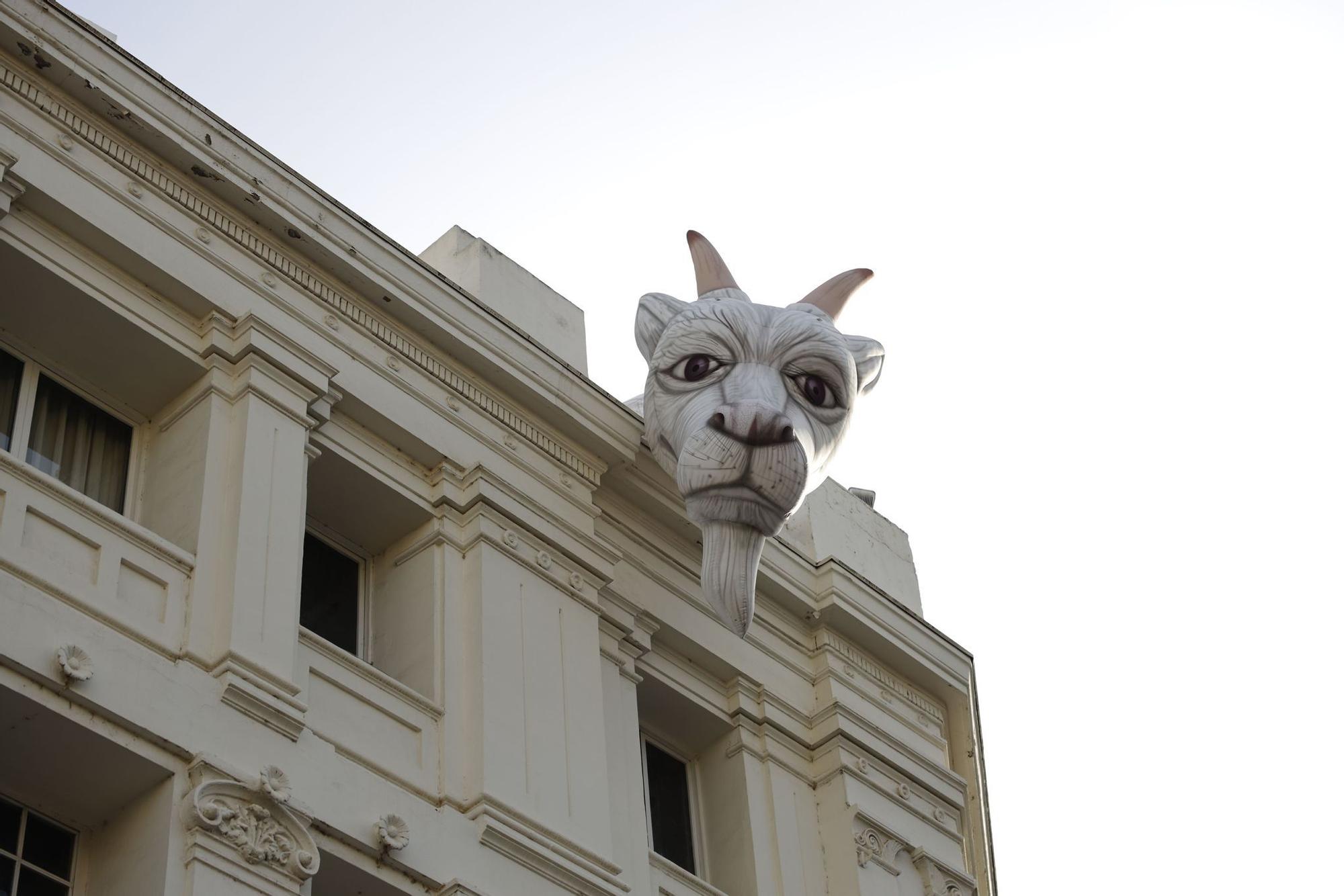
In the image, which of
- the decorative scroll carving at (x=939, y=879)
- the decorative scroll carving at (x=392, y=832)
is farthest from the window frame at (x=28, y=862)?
the decorative scroll carving at (x=939, y=879)

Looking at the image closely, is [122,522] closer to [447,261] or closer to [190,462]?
[190,462]

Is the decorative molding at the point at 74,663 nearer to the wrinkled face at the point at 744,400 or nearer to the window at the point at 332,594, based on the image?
the window at the point at 332,594

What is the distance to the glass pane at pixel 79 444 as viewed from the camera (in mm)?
14711

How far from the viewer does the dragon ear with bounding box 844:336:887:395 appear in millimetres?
18578

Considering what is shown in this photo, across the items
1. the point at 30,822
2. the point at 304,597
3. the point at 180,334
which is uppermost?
the point at 180,334

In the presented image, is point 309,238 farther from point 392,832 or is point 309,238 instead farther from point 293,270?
point 392,832

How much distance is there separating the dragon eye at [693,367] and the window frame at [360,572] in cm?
281

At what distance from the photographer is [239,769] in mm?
13156

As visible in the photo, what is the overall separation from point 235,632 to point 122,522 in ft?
3.20

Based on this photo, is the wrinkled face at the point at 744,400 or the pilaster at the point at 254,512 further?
the wrinkled face at the point at 744,400

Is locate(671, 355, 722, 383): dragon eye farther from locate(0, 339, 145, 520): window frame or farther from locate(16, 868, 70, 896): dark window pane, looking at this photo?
locate(16, 868, 70, 896): dark window pane

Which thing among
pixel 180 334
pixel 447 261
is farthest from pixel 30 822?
pixel 447 261

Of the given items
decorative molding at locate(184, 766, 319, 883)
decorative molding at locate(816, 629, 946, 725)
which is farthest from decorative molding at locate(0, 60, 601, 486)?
decorative molding at locate(184, 766, 319, 883)

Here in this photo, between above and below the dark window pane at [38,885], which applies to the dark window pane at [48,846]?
Result: above
